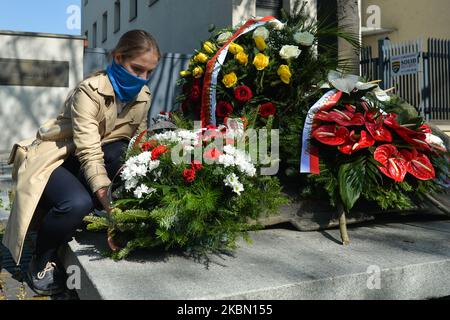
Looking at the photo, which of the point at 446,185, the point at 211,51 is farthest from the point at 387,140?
the point at 211,51

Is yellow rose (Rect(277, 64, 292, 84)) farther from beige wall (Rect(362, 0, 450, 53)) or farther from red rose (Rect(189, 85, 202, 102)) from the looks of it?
beige wall (Rect(362, 0, 450, 53))

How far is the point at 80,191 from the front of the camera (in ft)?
8.52

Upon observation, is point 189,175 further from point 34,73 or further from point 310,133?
point 34,73

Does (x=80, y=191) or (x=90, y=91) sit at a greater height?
(x=90, y=91)

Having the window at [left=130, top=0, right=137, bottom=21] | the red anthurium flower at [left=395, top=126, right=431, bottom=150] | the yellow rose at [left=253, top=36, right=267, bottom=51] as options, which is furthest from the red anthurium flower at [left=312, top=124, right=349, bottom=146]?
the window at [left=130, top=0, right=137, bottom=21]

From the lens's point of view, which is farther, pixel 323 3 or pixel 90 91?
pixel 323 3

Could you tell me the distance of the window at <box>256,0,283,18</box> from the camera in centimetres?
948

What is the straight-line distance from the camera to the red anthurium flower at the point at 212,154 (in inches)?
94.5

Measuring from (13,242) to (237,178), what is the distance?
4.07 feet

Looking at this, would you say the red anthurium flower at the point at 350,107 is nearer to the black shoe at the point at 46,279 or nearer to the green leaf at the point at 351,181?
the green leaf at the point at 351,181

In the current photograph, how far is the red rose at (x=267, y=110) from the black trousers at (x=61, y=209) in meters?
1.22

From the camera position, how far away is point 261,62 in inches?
131

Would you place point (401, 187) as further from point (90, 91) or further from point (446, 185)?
point (90, 91)

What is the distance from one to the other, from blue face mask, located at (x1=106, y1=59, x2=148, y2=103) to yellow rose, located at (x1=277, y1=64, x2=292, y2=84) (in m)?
0.99
